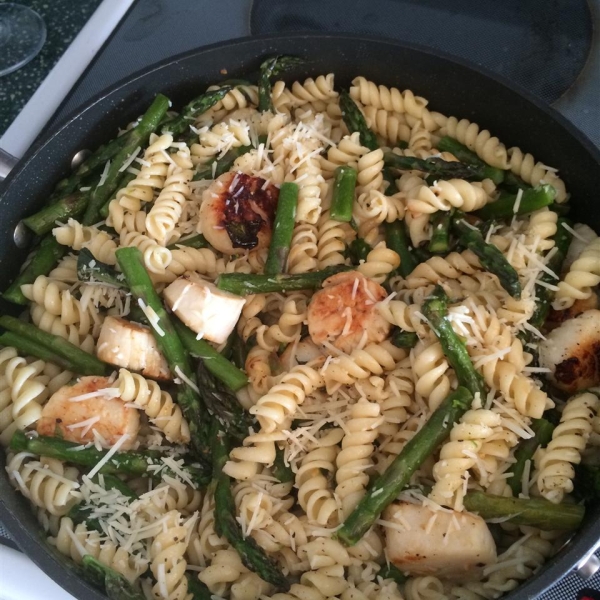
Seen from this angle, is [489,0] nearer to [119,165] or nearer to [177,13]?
[177,13]

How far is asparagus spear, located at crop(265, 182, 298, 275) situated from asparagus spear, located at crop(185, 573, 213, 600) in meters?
1.16

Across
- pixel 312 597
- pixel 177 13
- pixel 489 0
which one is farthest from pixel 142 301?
pixel 489 0

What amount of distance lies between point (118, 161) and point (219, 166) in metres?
0.45

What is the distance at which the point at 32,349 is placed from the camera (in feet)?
9.04

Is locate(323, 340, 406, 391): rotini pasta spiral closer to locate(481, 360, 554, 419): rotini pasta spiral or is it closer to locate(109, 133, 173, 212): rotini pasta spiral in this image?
locate(481, 360, 554, 419): rotini pasta spiral

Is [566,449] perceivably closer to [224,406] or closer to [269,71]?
[224,406]

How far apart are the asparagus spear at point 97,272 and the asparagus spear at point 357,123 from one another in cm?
Answer: 125

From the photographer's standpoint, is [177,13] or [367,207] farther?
[177,13]

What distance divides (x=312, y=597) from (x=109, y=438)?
3.02 ft

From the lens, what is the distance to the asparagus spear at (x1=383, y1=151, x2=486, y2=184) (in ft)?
9.65

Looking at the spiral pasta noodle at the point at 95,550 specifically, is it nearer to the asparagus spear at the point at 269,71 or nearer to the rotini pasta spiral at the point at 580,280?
the rotini pasta spiral at the point at 580,280

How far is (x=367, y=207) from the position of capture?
9.35ft

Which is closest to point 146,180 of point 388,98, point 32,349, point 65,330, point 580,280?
point 65,330

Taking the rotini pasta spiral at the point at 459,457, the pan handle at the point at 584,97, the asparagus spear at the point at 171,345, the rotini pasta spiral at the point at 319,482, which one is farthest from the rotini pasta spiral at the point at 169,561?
the pan handle at the point at 584,97
